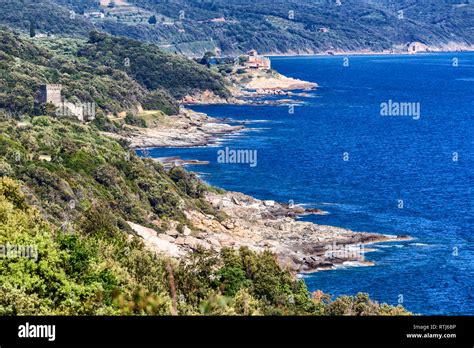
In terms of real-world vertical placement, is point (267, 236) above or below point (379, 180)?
below

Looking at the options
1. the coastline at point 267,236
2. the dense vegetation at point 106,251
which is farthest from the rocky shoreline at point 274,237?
the dense vegetation at point 106,251

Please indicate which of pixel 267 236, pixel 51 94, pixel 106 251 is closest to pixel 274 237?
pixel 267 236

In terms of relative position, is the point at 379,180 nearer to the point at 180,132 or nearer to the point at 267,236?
the point at 267,236

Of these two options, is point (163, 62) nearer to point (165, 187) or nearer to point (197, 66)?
point (197, 66)

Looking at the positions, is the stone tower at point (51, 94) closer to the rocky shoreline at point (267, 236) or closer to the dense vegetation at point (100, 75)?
the dense vegetation at point (100, 75)

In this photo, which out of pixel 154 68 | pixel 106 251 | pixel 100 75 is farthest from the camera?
pixel 154 68

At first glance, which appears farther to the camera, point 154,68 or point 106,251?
point 154,68

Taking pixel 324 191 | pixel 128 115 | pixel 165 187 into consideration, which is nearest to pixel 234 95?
pixel 128 115
